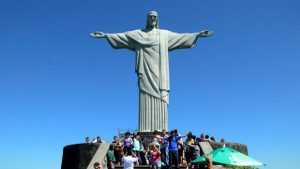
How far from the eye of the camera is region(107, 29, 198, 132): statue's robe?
784 inches

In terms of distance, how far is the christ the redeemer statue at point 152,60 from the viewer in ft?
65.3

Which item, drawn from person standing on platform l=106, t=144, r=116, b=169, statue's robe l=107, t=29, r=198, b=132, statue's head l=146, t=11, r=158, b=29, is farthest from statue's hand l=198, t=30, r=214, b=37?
person standing on platform l=106, t=144, r=116, b=169

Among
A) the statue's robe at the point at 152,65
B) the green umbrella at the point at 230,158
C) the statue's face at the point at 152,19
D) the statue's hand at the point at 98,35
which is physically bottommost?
the green umbrella at the point at 230,158

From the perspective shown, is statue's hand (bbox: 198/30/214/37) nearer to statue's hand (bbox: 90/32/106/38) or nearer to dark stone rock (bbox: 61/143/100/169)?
statue's hand (bbox: 90/32/106/38)

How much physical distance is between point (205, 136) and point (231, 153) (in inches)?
319

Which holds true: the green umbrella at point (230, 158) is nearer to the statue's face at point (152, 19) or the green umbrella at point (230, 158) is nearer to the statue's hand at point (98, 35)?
the statue's face at point (152, 19)

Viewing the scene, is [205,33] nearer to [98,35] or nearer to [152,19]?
[152,19]

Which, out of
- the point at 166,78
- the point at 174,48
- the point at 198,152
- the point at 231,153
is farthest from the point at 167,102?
the point at 231,153

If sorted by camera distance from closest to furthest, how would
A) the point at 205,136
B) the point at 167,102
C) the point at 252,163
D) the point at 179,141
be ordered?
1. the point at 252,163
2. the point at 179,141
3. the point at 205,136
4. the point at 167,102

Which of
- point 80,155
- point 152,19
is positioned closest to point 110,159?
point 80,155

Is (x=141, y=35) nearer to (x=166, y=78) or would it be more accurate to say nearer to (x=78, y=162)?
(x=166, y=78)

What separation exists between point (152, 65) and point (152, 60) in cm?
27

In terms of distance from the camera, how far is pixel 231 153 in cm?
924

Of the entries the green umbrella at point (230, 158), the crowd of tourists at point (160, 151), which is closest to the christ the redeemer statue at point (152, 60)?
the crowd of tourists at point (160, 151)
